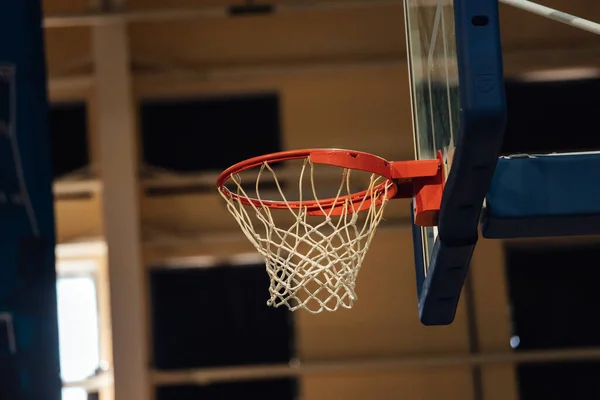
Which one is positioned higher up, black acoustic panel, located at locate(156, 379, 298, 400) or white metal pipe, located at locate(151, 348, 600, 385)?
white metal pipe, located at locate(151, 348, 600, 385)

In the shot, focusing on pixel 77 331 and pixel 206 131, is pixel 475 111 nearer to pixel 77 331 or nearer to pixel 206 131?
pixel 206 131

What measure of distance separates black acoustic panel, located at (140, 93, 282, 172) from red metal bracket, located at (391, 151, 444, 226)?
3835 mm

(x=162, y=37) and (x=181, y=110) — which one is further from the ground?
(x=162, y=37)

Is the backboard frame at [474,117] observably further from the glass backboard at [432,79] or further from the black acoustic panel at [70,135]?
the black acoustic panel at [70,135]

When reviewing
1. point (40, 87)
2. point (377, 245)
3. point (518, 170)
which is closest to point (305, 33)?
point (377, 245)

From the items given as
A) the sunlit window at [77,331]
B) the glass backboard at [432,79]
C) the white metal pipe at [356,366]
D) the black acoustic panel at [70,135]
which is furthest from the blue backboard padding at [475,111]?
the black acoustic panel at [70,135]

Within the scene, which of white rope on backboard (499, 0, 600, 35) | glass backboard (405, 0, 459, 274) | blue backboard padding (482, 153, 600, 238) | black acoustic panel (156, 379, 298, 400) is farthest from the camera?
black acoustic panel (156, 379, 298, 400)

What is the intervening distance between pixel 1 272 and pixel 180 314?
7.99 feet

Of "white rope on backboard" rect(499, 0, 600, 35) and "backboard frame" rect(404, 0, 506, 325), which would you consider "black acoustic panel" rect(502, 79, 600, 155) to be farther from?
"backboard frame" rect(404, 0, 506, 325)

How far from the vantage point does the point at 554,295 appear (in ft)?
20.6

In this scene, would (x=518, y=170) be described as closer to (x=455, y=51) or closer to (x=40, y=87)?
(x=455, y=51)

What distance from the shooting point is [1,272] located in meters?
3.99

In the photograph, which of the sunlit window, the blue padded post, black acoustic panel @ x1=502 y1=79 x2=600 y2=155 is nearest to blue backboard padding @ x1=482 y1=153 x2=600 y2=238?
the blue padded post

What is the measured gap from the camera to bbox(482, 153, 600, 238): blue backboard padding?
244cm
